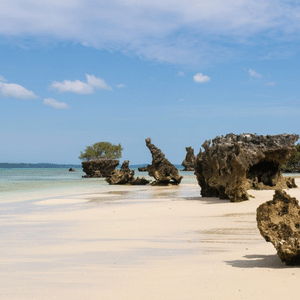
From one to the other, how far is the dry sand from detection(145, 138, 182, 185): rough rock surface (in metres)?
16.8

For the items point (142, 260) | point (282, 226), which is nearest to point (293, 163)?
point (282, 226)

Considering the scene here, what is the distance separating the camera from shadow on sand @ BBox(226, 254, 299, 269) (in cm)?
480

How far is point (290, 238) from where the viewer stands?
4.73 metres

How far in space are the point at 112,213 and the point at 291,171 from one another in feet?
164

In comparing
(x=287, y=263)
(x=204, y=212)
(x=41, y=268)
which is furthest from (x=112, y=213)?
(x=287, y=263)

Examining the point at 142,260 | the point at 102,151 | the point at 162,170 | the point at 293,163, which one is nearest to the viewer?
the point at 142,260

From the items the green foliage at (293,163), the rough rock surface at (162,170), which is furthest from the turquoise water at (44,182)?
the green foliage at (293,163)

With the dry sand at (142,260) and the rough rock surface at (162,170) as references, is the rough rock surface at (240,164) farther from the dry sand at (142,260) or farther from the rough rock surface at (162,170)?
the rough rock surface at (162,170)

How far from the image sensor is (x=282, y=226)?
16.4ft

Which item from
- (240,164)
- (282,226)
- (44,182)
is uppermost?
(240,164)

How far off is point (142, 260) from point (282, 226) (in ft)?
6.01

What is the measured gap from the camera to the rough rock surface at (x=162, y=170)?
26375 mm

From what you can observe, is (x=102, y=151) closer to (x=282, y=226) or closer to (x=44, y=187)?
(x=44, y=187)

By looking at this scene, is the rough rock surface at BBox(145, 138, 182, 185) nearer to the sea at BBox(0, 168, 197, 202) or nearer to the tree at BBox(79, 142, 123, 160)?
the sea at BBox(0, 168, 197, 202)
